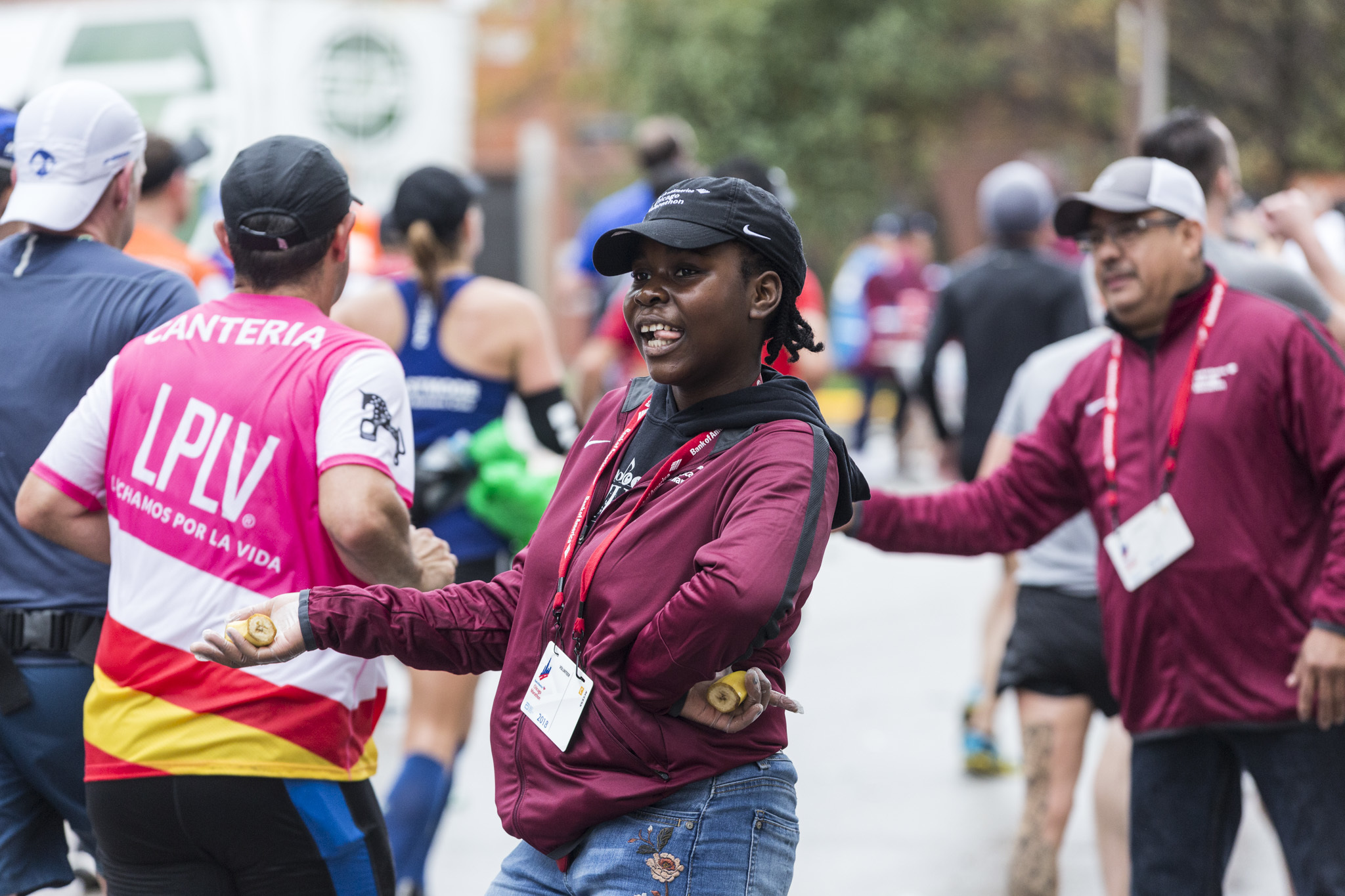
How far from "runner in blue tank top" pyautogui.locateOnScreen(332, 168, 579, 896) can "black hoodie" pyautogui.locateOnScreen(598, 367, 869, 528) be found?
2196 millimetres

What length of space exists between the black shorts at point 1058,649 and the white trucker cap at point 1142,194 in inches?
58.1

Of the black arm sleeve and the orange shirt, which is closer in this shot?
the black arm sleeve

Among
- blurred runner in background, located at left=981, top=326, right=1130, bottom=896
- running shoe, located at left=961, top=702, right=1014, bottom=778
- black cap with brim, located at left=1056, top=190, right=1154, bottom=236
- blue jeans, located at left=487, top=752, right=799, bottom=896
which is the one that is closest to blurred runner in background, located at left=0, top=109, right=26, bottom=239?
blue jeans, located at left=487, top=752, right=799, bottom=896

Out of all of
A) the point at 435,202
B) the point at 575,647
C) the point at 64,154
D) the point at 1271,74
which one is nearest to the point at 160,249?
the point at 435,202

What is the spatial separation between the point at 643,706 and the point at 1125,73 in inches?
1153

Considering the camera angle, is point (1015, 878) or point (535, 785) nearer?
point (535, 785)

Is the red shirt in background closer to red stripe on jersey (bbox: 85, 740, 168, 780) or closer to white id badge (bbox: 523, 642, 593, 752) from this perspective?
red stripe on jersey (bbox: 85, 740, 168, 780)

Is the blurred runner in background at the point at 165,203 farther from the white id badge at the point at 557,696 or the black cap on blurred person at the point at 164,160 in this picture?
the white id badge at the point at 557,696

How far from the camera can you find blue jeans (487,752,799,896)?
243 cm

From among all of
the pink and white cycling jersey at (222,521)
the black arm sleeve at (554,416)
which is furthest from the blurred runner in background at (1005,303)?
the pink and white cycling jersey at (222,521)

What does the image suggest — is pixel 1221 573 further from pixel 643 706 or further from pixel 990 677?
pixel 990 677

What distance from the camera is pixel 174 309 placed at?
10.8 ft

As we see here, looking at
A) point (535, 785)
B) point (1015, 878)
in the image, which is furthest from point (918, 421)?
point (535, 785)

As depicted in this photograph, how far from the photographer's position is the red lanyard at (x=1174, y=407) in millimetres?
3521
